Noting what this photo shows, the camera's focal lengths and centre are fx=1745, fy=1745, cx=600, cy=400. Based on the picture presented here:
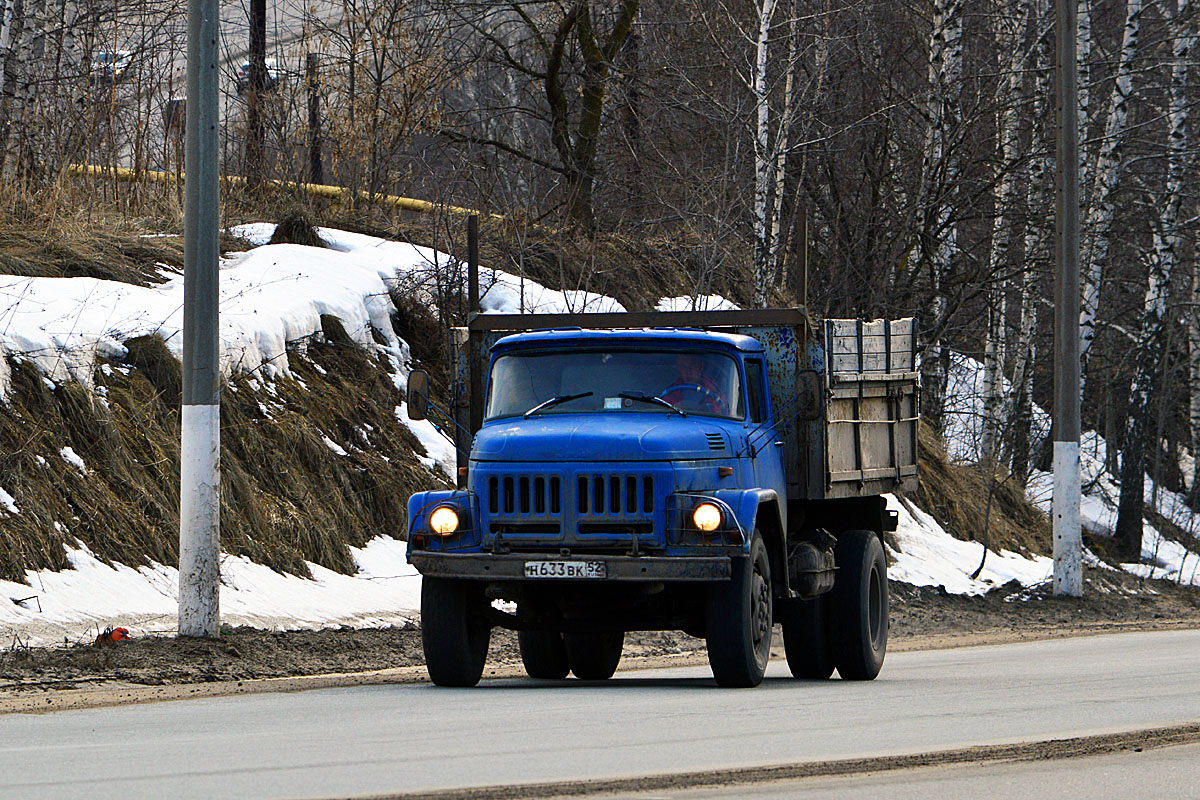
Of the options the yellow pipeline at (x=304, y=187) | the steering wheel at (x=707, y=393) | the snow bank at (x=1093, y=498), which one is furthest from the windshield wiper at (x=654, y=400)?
the snow bank at (x=1093, y=498)

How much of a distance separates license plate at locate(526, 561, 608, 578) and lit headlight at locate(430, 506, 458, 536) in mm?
638

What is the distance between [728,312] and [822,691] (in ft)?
8.93

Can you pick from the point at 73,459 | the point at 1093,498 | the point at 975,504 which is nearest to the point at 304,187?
the point at 73,459

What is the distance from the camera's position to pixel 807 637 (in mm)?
12758

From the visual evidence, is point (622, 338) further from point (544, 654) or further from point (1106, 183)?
point (1106, 183)

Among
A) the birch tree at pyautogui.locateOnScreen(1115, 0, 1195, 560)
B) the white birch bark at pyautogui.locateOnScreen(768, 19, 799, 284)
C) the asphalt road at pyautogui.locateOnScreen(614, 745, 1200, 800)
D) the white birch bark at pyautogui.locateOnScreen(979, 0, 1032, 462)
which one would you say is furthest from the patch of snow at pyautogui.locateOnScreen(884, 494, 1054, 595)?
the asphalt road at pyautogui.locateOnScreen(614, 745, 1200, 800)

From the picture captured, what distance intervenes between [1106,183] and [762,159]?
902cm

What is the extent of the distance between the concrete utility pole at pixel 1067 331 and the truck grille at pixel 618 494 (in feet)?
40.2

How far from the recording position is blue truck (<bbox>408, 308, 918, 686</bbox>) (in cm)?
1077

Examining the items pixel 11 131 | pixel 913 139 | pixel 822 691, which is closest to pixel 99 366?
pixel 11 131

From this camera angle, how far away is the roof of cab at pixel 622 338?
1162cm

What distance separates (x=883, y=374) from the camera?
44.6 feet

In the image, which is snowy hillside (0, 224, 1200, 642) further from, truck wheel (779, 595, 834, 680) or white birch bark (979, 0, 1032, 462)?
white birch bark (979, 0, 1032, 462)

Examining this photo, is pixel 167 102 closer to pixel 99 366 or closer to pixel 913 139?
pixel 99 366
